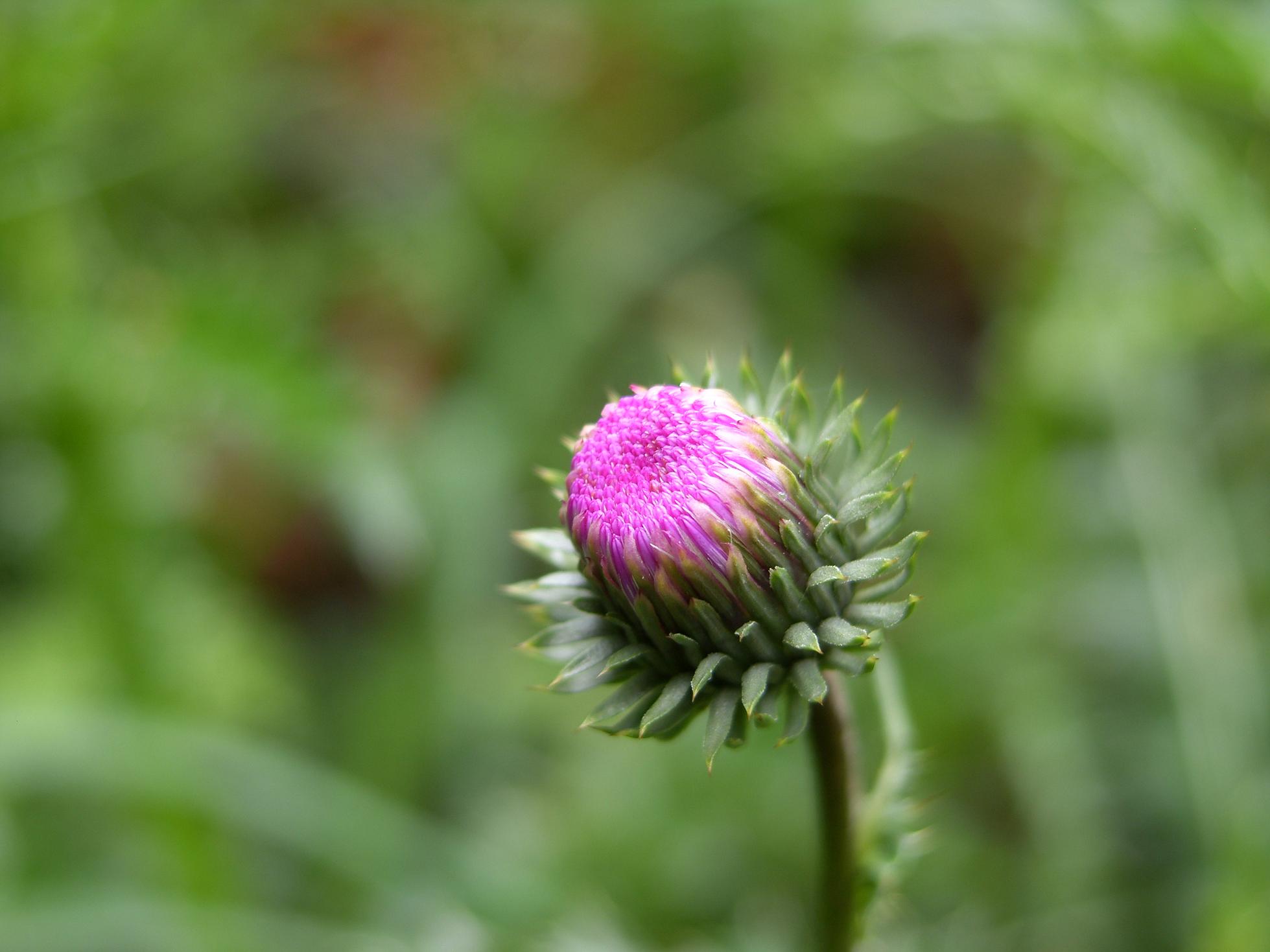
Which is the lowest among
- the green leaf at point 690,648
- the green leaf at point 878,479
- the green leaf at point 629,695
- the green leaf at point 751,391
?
the green leaf at point 629,695

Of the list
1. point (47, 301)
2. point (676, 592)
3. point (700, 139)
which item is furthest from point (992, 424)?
point (47, 301)

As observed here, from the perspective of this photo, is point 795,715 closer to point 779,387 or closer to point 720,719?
point 720,719

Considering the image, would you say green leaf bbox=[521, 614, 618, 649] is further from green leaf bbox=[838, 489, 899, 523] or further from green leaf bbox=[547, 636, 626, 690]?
green leaf bbox=[838, 489, 899, 523]

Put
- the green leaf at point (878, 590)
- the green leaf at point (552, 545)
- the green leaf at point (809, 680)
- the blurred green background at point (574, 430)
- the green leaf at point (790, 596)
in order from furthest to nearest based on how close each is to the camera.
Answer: the blurred green background at point (574, 430) → the green leaf at point (552, 545) → the green leaf at point (878, 590) → the green leaf at point (790, 596) → the green leaf at point (809, 680)

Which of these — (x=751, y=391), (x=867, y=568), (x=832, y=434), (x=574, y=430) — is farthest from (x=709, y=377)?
(x=574, y=430)

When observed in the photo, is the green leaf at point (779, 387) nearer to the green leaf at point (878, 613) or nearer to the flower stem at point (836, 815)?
the green leaf at point (878, 613)

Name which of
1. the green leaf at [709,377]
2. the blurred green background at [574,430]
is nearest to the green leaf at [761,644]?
the green leaf at [709,377]
